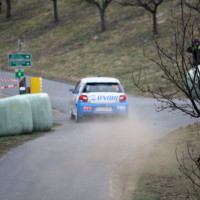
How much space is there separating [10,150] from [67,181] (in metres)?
4.43

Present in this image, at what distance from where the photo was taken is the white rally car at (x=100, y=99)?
2131cm

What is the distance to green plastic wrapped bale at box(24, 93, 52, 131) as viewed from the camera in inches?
750

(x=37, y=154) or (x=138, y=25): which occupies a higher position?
(x=138, y=25)

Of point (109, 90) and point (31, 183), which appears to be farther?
point (109, 90)

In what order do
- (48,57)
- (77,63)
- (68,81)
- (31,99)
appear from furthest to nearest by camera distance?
(48,57) → (77,63) → (68,81) → (31,99)

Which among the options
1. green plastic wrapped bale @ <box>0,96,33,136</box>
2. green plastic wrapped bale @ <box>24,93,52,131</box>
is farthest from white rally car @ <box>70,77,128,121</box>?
green plastic wrapped bale @ <box>0,96,33,136</box>

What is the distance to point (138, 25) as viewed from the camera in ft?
180

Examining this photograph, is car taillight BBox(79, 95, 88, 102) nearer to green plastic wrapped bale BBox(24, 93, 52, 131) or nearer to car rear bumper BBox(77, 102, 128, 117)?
car rear bumper BBox(77, 102, 128, 117)

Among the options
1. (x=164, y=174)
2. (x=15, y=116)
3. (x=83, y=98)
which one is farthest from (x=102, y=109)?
(x=164, y=174)

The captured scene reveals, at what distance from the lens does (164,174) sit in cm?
1181

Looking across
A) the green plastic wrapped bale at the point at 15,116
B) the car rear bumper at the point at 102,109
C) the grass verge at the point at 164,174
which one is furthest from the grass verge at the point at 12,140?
the grass verge at the point at 164,174

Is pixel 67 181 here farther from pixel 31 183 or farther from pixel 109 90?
pixel 109 90

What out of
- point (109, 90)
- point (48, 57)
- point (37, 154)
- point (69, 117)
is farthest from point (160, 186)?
point (48, 57)

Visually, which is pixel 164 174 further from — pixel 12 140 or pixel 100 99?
pixel 100 99
